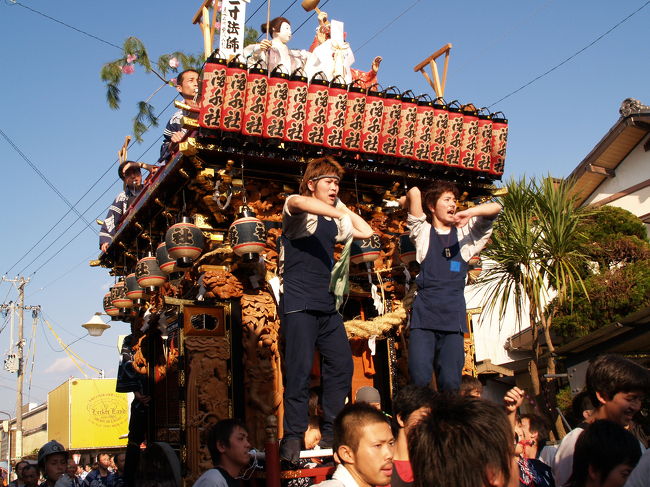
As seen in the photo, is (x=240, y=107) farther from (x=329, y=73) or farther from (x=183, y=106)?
(x=329, y=73)

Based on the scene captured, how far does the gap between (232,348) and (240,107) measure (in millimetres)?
2707

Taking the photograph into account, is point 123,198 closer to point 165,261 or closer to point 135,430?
point 165,261

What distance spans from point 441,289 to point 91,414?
23594 mm

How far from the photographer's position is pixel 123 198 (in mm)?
10977

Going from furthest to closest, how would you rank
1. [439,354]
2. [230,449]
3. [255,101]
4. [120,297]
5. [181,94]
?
1. [120,297]
2. [181,94]
3. [255,101]
4. [439,354]
5. [230,449]

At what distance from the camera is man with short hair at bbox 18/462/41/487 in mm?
7312

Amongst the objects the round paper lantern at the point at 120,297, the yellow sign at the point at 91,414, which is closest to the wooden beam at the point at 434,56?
the round paper lantern at the point at 120,297

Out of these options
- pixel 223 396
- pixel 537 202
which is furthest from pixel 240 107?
pixel 537 202

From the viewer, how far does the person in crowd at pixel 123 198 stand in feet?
34.8

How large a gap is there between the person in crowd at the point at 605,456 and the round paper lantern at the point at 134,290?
24.5 ft

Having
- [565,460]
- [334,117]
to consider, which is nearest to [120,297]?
[334,117]

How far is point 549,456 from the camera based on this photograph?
15.4 ft

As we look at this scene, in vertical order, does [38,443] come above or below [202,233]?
below

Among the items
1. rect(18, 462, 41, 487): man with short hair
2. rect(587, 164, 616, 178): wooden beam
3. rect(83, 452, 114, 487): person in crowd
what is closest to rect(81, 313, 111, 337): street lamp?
rect(83, 452, 114, 487): person in crowd
